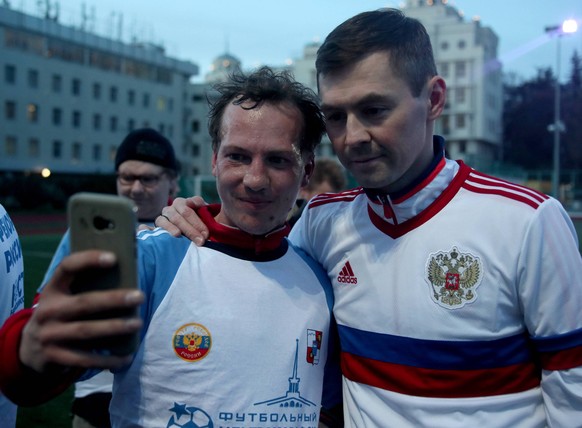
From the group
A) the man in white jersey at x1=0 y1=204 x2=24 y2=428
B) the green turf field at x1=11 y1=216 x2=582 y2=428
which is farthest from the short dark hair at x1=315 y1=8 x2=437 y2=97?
the green turf field at x1=11 y1=216 x2=582 y2=428

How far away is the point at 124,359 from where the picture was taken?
45.9 inches

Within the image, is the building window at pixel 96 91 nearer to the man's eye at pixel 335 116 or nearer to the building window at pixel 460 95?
the building window at pixel 460 95

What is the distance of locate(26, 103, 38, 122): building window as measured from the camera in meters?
46.8

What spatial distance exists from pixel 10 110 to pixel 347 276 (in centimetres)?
4881

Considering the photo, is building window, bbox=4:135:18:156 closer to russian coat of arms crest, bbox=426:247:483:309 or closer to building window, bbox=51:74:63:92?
building window, bbox=51:74:63:92

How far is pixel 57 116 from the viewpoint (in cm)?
4925

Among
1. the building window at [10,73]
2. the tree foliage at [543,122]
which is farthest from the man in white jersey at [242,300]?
the tree foliage at [543,122]

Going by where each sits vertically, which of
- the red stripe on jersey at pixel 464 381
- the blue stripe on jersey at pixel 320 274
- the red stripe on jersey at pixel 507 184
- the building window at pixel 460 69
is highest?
the building window at pixel 460 69

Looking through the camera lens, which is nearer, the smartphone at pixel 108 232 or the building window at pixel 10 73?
the smartphone at pixel 108 232

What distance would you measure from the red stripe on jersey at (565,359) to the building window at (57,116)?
168ft

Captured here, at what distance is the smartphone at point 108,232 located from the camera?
43.6 inches

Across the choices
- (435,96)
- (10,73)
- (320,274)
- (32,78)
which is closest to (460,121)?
(32,78)

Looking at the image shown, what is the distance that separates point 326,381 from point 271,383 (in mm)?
400

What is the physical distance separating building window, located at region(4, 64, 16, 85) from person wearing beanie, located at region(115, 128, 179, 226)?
46.0 meters
